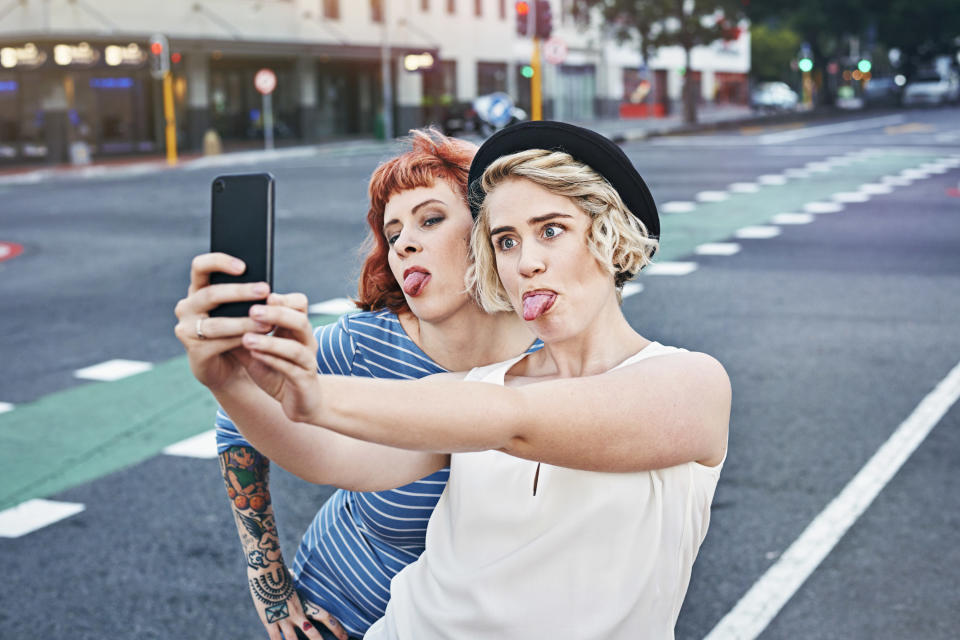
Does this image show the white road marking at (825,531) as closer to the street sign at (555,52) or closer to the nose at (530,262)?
the nose at (530,262)

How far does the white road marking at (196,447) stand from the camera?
6.00 metres

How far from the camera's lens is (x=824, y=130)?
38.8 m

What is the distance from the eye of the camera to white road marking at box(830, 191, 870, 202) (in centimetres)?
1728

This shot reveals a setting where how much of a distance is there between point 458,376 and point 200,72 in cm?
3719

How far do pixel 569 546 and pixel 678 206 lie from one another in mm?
15523

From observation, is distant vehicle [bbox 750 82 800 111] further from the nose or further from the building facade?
the nose

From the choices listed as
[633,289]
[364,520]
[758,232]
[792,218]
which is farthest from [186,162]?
[364,520]

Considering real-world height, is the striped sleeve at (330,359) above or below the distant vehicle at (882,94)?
below

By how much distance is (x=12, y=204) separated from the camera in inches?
795

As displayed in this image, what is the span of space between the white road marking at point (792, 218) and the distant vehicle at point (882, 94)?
52.1m

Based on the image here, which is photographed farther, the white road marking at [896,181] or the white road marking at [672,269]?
the white road marking at [896,181]

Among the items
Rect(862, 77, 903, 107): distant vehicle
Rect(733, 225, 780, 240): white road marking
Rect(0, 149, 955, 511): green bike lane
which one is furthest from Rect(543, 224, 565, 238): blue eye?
Rect(862, 77, 903, 107): distant vehicle

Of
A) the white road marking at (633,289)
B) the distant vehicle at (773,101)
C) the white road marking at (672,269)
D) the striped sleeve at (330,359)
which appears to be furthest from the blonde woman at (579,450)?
the distant vehicle at (773,101)

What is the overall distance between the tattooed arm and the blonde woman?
0.60m
